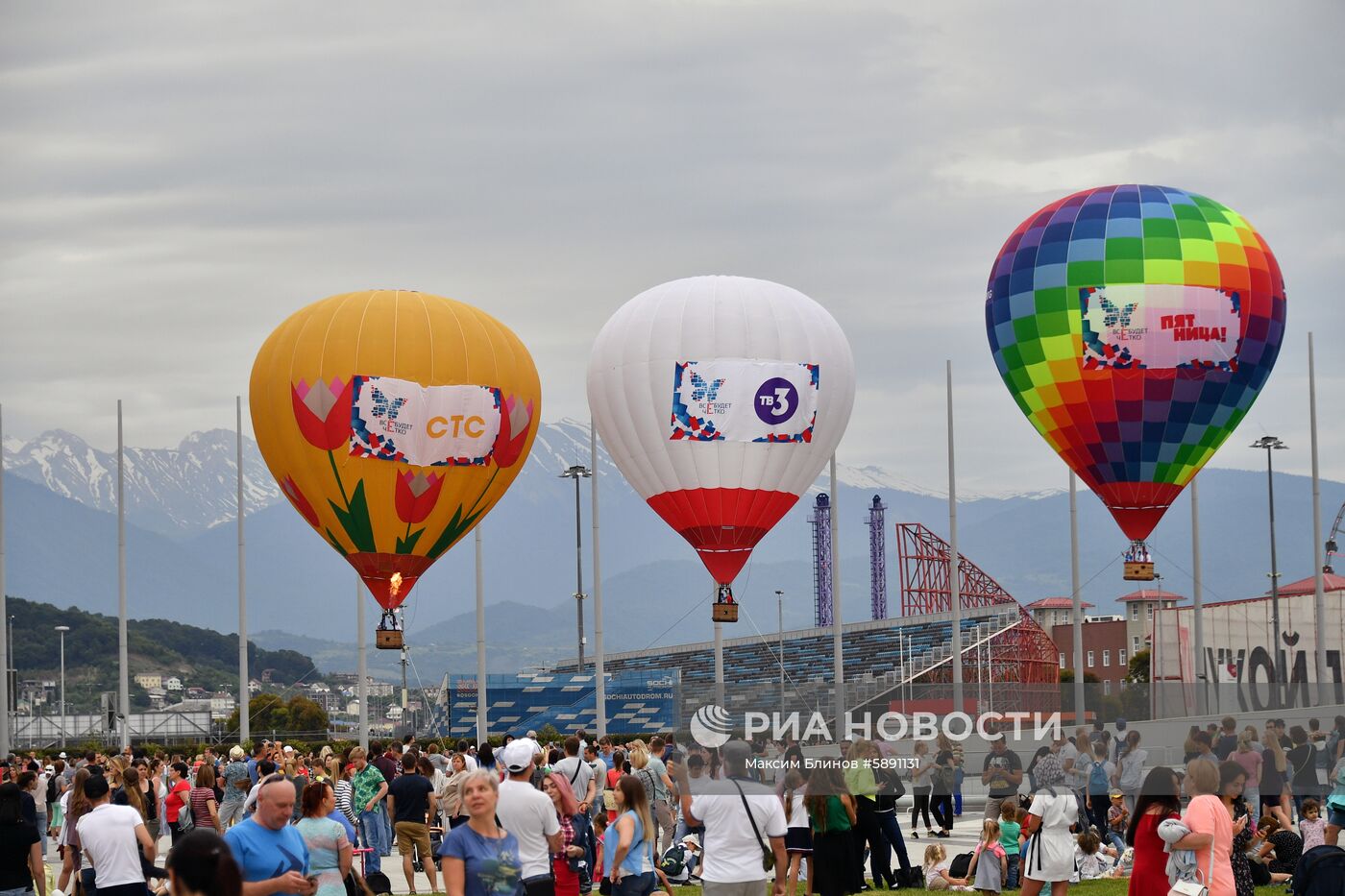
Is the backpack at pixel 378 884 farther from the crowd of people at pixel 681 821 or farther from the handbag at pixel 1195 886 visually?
the handbag at pixel 1195 886

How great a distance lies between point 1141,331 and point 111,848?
2403cm

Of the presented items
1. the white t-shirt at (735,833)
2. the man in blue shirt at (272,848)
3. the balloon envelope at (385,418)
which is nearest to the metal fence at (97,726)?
the balloon envelope at (385,418)

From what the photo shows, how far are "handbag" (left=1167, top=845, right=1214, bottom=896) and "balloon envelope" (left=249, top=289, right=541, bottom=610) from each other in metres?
26.7

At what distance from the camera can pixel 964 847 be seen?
2575 centimetres

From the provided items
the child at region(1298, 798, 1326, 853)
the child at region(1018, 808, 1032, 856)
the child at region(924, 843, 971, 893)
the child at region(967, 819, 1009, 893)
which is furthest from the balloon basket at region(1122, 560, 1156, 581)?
the child at region(967, 819, 1009, 893)

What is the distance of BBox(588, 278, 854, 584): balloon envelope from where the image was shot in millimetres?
34625

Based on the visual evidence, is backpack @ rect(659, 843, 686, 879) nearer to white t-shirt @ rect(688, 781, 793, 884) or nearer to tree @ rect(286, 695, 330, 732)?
white t-shirt @ rect(688, 781, 793, 884)

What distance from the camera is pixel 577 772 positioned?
20.6 m

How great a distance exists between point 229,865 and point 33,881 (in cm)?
876

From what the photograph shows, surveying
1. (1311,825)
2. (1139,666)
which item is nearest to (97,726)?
(1139,666)

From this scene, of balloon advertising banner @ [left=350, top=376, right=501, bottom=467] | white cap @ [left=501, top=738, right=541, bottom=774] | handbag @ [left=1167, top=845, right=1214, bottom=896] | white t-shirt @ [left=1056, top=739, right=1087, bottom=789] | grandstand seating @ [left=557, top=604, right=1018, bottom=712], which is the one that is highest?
balloon advertising banner @ [left=350, top=376, right=501, bottom=467]

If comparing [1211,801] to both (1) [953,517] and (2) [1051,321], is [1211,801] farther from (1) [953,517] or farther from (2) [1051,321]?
(1) [953,517]

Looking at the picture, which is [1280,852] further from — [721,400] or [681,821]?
[721,400]

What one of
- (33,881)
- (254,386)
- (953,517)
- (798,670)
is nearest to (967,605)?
(798,670)
